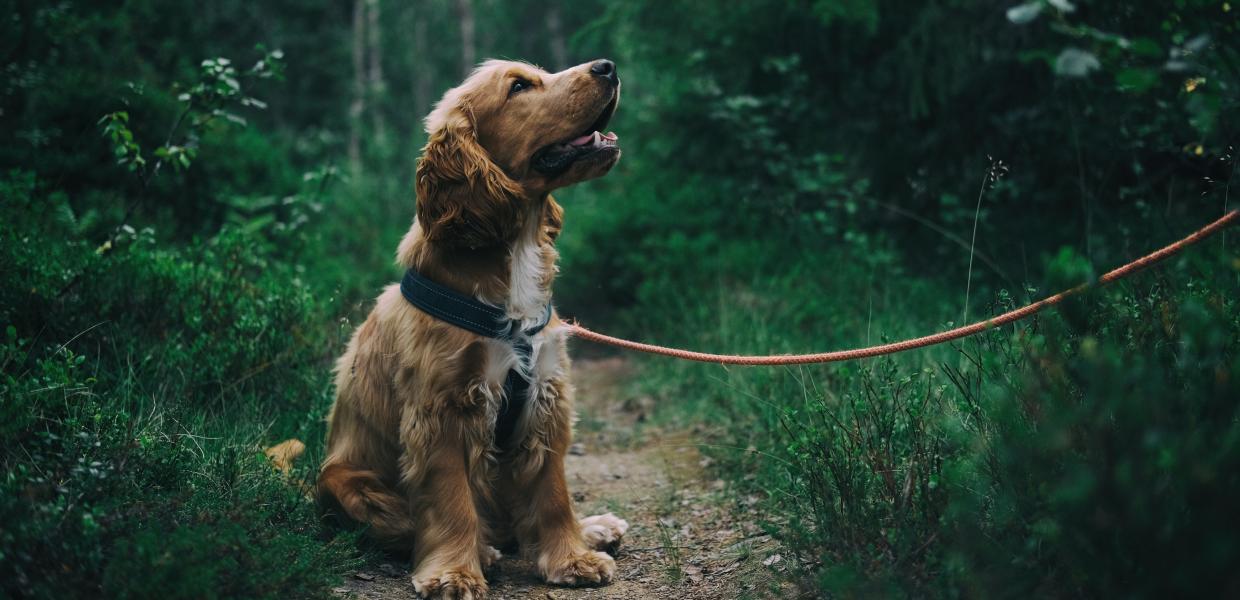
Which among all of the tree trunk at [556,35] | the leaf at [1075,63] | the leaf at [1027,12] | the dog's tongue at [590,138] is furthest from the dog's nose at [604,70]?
the tree trunk at [556,35]

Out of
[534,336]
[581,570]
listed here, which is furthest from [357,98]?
[581,570]

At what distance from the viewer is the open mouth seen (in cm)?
328

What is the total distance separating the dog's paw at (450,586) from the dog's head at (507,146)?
3.79 ft

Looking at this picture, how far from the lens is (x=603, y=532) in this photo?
135 inches

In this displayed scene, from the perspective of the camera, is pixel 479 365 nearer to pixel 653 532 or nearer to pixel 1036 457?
pixel 653 532

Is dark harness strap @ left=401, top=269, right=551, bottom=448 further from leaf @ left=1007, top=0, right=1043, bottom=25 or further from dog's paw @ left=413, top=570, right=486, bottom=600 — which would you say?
leaf @ left=1007, top=0, right=1043, bottom=25

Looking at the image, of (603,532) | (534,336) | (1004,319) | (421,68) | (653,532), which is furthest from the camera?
(421,68)

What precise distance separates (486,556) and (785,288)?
322cm

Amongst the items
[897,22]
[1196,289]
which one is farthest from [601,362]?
[1196,289]

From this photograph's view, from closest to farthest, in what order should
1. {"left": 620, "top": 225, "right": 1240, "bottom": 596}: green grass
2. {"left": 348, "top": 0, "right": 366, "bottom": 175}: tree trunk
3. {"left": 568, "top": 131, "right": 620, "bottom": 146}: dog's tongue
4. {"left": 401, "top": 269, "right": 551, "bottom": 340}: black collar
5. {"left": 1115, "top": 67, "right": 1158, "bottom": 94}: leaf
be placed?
1. {"left": 620, "top": 225, "right": 1240, "bottom": 596}: green grass
2. {"left": 1115, "top": 67, "right": 1158, "bottom": 94}: leaf
3. {"left": 401, "top": 269, "right": 551, "bottom": 340}: black collar
4. {"left": 568, "top": 131, "right": 620, "bottom": 146}: dog's tongue
5. {"left": 348, "top": 0, "right": 366, "bottom": 175}: tree trunk

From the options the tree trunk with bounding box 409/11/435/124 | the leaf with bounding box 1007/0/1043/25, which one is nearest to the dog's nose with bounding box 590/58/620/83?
the leaf with bounding box 1007/0/1043/25

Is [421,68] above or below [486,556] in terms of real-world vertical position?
above

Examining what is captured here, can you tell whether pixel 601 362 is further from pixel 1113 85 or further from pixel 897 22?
pixel 1113 85

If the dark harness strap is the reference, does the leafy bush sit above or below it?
below
